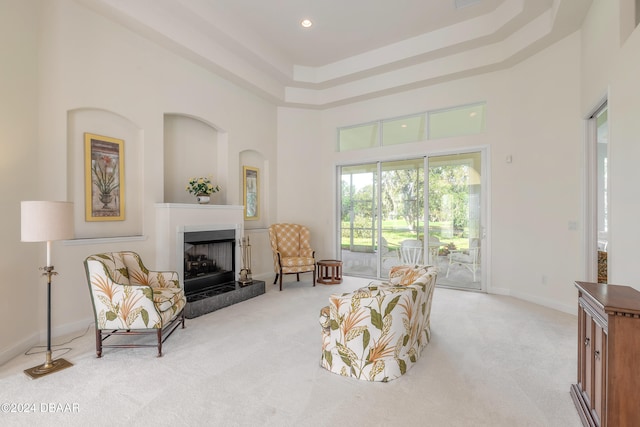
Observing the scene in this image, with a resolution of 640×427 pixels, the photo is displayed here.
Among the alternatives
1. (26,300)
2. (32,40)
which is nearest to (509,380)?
(26,300)

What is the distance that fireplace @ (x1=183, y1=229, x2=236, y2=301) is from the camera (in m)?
4.55

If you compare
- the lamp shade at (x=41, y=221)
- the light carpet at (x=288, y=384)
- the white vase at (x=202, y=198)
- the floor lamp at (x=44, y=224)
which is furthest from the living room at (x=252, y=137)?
the light carpet at (x=288, y=384)

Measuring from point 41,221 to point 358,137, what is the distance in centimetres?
546

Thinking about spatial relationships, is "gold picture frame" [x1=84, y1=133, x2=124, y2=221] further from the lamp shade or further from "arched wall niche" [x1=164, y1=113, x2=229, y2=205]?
the lamp shade

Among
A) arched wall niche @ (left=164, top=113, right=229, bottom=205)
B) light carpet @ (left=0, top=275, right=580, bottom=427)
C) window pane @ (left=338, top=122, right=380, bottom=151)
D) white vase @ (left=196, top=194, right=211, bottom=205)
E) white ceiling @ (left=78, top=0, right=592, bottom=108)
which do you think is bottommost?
light carpet @ (left=0, top=275, right=580, bottom=427)

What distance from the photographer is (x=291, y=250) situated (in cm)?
616

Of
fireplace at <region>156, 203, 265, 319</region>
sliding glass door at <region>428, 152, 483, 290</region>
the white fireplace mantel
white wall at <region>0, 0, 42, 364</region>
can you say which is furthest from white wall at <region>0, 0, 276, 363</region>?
sliding glass door at <region>428, 152, 483, 290</region>

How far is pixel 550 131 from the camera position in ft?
14.6

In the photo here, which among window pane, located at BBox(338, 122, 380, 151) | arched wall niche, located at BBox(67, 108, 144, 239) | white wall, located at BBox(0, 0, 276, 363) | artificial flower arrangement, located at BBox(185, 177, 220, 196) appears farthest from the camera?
window pane, located at BBox(338, 122, 380, 151)

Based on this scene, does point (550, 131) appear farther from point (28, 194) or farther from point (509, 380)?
point (28, 194)

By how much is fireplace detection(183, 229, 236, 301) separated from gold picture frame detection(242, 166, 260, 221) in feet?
2.93

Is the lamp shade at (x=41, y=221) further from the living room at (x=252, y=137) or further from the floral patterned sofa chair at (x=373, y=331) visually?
the floral patterned sofa chair at (x=373, y=331)

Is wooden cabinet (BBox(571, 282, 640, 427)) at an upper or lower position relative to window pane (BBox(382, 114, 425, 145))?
lower

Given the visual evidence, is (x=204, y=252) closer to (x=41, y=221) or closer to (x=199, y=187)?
(x=199, y=187)
